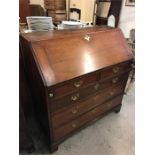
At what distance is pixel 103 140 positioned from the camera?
5.34ft

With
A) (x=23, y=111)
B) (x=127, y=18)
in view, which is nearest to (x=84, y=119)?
(x=23, y=111)

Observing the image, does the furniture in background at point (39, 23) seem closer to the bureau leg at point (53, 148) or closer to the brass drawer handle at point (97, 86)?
the brass drawer handle at point (97, 86)

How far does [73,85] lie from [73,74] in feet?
0.30

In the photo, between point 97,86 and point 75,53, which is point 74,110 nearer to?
point 97,86

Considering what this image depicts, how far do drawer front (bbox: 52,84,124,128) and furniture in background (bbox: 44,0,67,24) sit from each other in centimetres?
295

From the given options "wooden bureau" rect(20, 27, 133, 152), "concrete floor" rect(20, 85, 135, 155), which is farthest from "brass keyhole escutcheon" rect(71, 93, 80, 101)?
"concrete floor" rect(20, 85, 135, 155)

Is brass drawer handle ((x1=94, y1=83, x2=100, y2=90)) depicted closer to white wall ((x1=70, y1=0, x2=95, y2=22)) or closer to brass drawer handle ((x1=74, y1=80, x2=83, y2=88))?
brass drawer handle ((x1=74, y1=80, x2=83, y2=88))

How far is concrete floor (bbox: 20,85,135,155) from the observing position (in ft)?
4.95

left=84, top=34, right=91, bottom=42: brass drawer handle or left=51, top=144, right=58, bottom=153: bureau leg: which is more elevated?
left=84, top=34, right=91, bottom=42: brass drawer handle

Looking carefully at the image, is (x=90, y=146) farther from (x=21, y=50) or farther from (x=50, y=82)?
(x=21, y=50)

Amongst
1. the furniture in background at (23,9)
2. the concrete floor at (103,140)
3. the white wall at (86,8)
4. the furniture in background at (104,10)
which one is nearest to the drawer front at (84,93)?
the concrete floor at (103,140)

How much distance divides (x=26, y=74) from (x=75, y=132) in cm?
74

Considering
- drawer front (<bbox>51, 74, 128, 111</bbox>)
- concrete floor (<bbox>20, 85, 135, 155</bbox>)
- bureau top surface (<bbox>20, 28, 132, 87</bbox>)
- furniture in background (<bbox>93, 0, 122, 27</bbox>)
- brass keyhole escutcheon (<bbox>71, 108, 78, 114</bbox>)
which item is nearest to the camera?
bureau top surface (<bbox>20, 28, 132, 87</bbox>)

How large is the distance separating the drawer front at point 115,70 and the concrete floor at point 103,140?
63 centimetres
